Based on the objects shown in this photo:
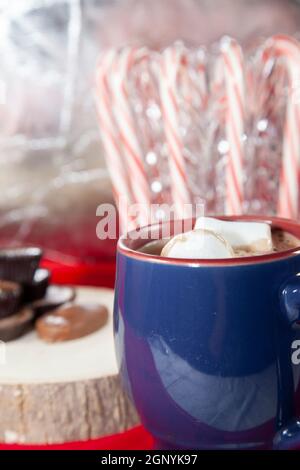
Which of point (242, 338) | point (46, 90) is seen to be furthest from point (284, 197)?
point (46, 90)

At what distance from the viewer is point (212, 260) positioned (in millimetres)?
441

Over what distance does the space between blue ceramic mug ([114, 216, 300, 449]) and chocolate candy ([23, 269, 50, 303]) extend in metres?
0.39

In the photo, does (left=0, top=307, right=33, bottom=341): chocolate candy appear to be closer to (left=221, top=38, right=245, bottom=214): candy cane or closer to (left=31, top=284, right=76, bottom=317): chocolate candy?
(left=31, top=284, right=76, bottom=317): chocolate candy

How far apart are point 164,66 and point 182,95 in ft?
0.45

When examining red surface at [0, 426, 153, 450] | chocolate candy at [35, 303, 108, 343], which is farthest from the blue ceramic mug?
chocolate candy at [35, 303, 108, 343]

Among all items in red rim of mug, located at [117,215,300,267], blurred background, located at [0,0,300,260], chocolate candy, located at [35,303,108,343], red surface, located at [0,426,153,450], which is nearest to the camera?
red rim of mug, located at [117,215,300,267]

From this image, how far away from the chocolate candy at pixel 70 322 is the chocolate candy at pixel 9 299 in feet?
0.14

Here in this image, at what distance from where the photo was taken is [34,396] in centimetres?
65

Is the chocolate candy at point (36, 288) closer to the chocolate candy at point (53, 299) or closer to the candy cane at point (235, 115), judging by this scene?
the chocolate candy at point (53, 299)

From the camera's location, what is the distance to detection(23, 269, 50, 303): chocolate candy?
0.84 metres

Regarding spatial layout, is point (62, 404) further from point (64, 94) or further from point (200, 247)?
point (64, 94)

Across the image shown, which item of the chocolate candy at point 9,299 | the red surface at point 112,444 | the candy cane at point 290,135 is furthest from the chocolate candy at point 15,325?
the candy cane at point 290,135
